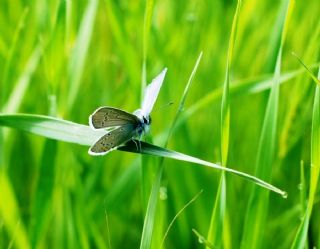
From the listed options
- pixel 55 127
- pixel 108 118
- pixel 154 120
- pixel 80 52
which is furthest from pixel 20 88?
pixel 108 118

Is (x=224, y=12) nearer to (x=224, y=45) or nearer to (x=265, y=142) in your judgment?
(x=224, y=45)

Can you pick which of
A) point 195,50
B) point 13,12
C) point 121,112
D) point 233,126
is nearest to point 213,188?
point 233,126

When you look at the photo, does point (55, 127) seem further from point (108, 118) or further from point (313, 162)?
point (313, 162)

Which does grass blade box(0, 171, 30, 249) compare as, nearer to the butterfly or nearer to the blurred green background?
the blurred green background

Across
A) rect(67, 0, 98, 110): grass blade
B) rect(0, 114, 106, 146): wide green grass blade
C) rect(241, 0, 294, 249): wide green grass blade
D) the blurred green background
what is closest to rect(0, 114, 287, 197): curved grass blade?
rect(0, 114, 106, 146): wide green grass blade

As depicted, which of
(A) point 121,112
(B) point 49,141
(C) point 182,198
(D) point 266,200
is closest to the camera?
(A) point 121,112

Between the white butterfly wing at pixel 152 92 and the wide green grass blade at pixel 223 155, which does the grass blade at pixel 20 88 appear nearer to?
the white butterfly wing at pixel 152 92

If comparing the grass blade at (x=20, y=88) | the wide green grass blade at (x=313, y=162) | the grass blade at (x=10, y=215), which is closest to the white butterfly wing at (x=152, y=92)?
the wide green grass blade at (x=313, y=162)
